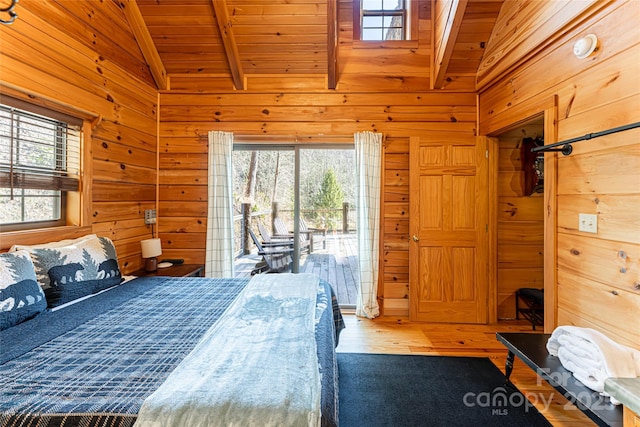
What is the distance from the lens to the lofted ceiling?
280 cm

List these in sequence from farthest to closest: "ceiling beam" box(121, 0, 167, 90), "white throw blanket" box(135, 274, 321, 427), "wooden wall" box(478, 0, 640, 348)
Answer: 1. "ceiling beam" box(121, 0, 167, 90)
2. "wooden wall" box(478, 0, 640, 348)
3. "white throw blanket" box(135, 274, 321, 427)

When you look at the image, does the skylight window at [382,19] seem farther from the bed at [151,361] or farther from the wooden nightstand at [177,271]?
the wooden nightstand at [177,271]

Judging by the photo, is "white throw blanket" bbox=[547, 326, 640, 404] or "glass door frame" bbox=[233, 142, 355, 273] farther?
"glass door frame" bbox=[233, 142, 355, 273]

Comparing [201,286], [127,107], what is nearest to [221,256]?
[201,286]

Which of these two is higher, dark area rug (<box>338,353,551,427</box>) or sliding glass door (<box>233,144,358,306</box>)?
sliding glass door (<box>233,144,358,306</box>)

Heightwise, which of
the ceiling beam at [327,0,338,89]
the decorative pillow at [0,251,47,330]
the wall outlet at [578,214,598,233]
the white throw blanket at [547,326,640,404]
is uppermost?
the ceiling beam at [327,0,338,89]

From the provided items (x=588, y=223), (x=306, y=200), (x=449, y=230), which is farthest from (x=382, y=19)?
(x=588, y=223)

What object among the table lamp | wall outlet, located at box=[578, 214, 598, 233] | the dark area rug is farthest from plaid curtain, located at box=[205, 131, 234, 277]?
wall outlet, located at box=[578, 214, 598, 233]

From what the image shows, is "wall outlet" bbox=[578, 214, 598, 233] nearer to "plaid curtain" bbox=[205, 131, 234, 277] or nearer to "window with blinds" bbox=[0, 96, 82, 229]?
"plaid curtain" bbox=[205, 131, 234, 277]

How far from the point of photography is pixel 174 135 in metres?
3.37

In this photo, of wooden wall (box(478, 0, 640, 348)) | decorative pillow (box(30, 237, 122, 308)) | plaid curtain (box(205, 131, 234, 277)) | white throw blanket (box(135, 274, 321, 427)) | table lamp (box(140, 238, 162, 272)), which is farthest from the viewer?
plaid curtain (box(205, 131, 234, 277))

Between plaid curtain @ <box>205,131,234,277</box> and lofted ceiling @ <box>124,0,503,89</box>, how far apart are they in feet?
2.36

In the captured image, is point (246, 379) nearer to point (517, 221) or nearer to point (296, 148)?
point (296, 148)

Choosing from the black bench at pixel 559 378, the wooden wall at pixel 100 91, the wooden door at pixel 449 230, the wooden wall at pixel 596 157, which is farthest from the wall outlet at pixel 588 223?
the wooden wall at pixel 100 91
